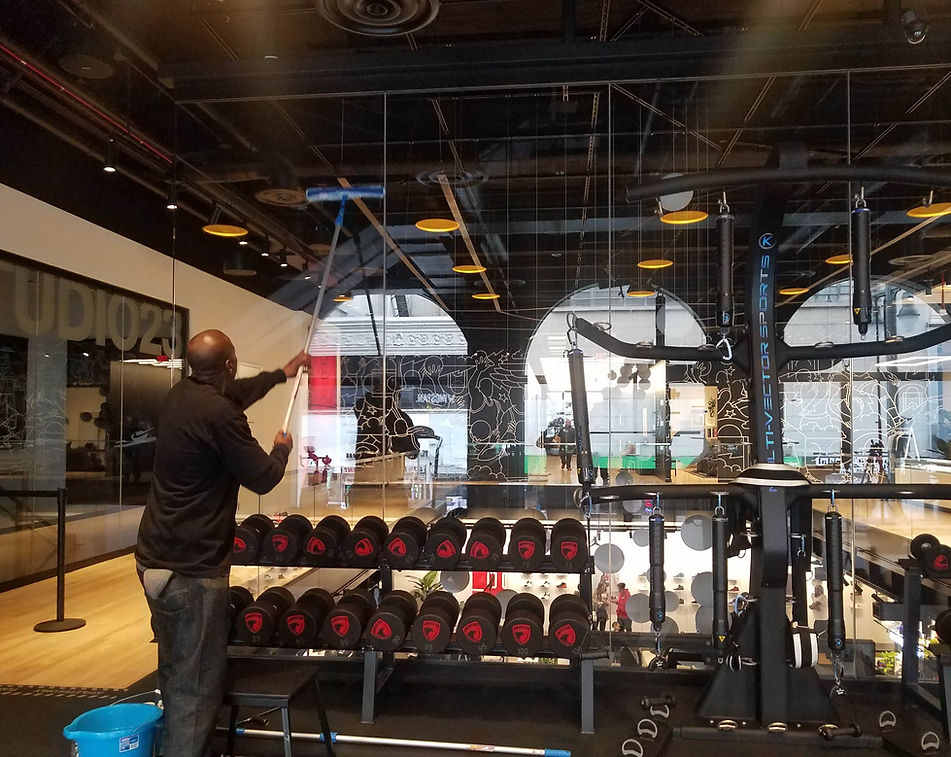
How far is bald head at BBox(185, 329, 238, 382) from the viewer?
8.99 ft

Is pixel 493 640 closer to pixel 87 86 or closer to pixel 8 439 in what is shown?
pixel 87 86

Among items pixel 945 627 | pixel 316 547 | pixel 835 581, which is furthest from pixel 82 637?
pixel 945 627

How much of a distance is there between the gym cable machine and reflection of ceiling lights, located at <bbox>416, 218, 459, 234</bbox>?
2.35m

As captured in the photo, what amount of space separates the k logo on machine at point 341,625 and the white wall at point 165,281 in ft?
5.18

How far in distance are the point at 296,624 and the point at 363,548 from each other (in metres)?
0.52

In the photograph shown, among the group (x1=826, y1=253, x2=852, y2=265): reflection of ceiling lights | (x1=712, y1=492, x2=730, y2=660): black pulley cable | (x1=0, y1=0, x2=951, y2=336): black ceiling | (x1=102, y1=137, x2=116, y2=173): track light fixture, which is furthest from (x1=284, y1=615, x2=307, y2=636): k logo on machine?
(x1=102, y1=137, x2=116, y2=173): track light fixture

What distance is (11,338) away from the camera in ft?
20.8

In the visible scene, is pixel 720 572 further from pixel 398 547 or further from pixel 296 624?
pixel 296 624

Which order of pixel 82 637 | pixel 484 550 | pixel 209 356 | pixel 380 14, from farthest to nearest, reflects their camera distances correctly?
pixel 82 637
pixel 484 550
pixel 380 14
pixel 209 356

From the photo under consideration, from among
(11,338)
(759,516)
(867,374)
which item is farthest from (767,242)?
(11,338)

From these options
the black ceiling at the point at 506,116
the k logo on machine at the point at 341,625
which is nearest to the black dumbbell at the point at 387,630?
the k logo on machine at the point at 341,625

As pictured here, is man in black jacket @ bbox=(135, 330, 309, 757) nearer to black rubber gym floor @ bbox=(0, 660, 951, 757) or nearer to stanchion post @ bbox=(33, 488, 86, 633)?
black rubber gym floor @ bbox=(0, 660, 951, 757)

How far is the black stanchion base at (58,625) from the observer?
512 centimetres

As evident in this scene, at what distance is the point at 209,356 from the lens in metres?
2.74
